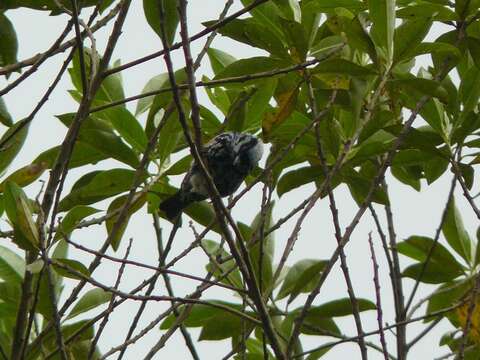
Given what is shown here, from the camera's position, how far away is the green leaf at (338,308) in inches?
151

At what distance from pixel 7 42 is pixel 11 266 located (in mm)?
896

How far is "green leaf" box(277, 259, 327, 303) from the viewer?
3.93 m

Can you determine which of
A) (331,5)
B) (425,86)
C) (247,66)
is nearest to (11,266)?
(247,66)

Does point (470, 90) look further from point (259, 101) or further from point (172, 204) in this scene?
point (172, 204)

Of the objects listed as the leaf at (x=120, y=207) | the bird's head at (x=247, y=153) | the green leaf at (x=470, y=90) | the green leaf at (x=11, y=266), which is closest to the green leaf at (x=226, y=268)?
the leaf at (x=120, y=207)

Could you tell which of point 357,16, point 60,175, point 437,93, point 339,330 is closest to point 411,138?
point 437,93

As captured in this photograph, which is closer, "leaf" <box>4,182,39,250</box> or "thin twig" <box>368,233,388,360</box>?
"leaf" <box>4,182,39,250</box>

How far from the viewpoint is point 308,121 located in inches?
160

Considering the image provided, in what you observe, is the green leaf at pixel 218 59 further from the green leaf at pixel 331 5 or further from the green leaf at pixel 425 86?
the green leaf at pixel 425 86

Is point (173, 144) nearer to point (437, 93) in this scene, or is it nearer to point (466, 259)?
point (437, 93)

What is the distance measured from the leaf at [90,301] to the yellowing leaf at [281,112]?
0.92 meters

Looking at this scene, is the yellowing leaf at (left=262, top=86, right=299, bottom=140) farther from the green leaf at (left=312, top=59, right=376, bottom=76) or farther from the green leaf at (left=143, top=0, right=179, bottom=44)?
the green leaf at (left=143, top=0, right=179, bottom=44)

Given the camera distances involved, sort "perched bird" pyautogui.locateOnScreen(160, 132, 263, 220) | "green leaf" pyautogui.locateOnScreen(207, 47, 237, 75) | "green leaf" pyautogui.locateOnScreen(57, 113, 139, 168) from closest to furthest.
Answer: "green leaf" pyautogui.locateOnScreen(57, 113, 139, 168)
"green leaf" pyautogui.locateOnScreen(207, 47, 237, 75)
"perched bird" pyautogui.locateOnScreen(160, 132, 263, 220)

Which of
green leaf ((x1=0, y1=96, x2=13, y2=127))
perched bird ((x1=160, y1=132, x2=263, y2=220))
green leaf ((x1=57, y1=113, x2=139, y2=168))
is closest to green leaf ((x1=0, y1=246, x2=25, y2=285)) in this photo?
green leaf ((x1=0, y1=96, x2=13, y2=127))
